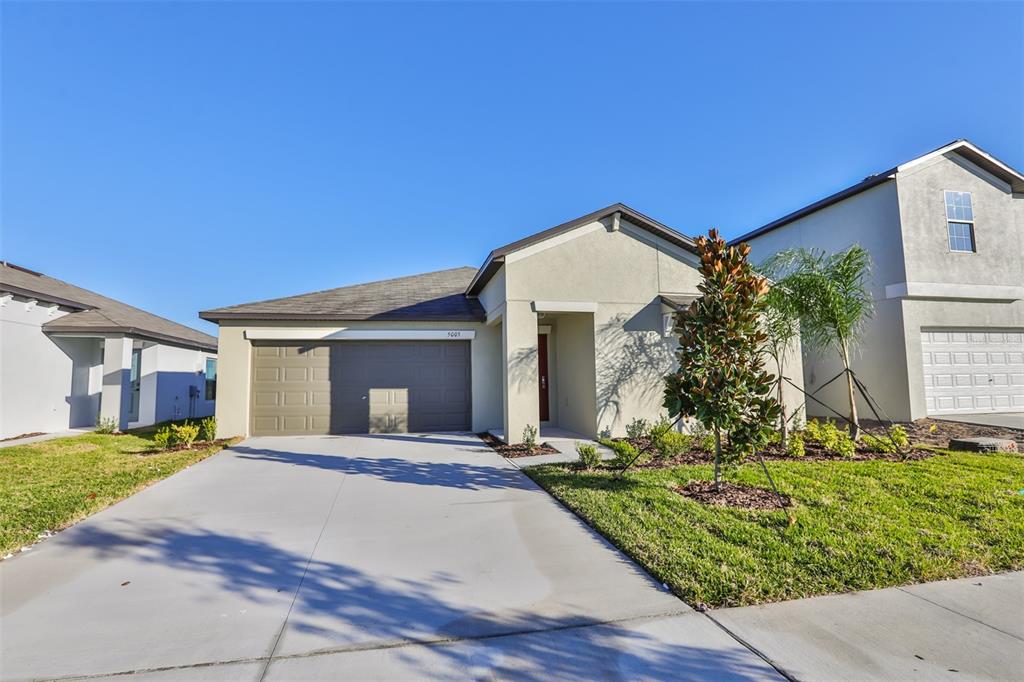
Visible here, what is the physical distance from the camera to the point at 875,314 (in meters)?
13.1

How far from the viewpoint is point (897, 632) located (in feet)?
9.82

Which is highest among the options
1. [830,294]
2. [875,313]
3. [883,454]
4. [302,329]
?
[875,313]

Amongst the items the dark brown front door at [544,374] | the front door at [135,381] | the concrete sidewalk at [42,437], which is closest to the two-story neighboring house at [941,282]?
the dark brown front door at [544,374]

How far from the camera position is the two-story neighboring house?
12.5 metres

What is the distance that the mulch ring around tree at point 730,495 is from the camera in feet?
18.3

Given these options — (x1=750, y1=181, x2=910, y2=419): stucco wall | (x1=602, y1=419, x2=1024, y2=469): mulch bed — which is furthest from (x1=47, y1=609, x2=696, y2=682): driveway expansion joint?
(x1=750, y1=181, x2=910, y2=419): stucco wall

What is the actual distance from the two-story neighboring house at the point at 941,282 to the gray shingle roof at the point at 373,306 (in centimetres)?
1096

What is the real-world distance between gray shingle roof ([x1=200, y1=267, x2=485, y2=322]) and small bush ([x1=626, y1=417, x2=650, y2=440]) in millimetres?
4833

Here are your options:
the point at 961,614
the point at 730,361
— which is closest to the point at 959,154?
the point at 730,361

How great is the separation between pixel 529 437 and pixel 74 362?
46.1ft

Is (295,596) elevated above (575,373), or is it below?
below

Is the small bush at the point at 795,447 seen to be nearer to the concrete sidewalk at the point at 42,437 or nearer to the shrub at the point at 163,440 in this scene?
the shrub at the point at 163,440

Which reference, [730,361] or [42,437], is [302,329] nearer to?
[42,437]

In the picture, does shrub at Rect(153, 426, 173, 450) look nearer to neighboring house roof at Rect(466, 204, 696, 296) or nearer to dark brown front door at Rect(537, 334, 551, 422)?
neighboring house roof at Rect(466, 204, 696, 296)
